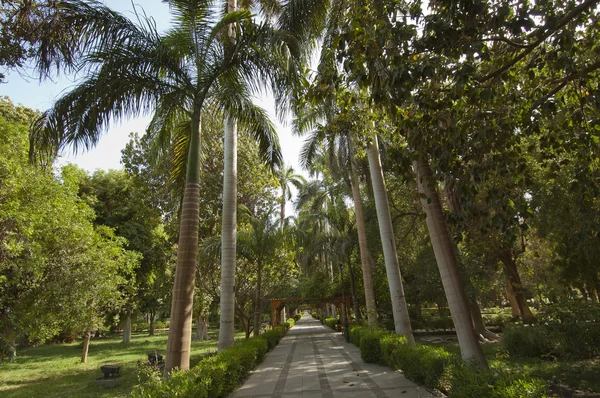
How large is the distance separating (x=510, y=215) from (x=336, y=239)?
17.2m

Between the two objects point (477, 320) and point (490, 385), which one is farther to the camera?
point (477, 320)

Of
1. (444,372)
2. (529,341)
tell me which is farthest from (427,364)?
(529,341)

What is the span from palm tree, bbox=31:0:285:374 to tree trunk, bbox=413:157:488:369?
385cm

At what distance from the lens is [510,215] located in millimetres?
4047

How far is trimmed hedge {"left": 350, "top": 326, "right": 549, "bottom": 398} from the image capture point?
3.57m

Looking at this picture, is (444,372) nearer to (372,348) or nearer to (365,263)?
(372,348)

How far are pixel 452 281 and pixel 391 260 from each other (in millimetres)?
4592

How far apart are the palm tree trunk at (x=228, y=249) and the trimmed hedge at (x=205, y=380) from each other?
603mm

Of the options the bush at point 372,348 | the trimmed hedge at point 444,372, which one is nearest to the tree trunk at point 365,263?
the bush at point 372,348

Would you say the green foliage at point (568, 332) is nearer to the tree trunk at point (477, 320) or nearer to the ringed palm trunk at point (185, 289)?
the tree trunk at point (477, 320)

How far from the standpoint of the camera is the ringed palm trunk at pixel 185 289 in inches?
222

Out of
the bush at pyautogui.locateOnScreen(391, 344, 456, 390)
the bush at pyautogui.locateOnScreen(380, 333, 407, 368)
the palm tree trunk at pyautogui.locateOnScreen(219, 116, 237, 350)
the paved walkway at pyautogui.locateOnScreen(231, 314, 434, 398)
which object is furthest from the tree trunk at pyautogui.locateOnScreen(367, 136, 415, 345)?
the palm tree trunk at pyautogui.locateOnScreen(219, 116, 237, 350)

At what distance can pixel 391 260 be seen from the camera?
10469 millimetres

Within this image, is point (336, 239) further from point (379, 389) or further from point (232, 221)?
point (379, 389)
